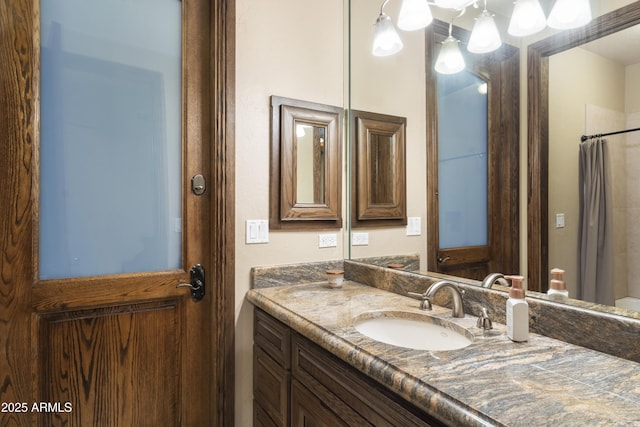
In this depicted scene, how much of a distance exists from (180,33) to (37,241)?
3.61 feet

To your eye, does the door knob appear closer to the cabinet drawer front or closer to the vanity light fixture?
the cabinet drawer front

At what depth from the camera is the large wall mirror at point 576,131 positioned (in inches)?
36.7

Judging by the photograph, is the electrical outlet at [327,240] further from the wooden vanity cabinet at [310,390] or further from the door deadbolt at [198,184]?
the door deadbolt at [198,184]

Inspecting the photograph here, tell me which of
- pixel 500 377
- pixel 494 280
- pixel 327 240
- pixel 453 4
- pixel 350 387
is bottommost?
pixel 350 387

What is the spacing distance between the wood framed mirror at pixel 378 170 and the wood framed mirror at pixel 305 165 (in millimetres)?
101

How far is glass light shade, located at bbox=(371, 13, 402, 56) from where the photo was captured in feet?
5.99

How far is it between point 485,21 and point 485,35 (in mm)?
55

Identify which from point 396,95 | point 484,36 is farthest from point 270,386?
point 484,36

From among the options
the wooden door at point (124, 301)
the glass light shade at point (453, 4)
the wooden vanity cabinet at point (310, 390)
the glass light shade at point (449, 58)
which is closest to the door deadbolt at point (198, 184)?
the wooden door at point (124, 301)

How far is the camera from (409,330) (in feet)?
4.28

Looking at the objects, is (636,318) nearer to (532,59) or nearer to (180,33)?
(532,59)

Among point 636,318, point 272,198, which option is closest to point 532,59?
point 636,318

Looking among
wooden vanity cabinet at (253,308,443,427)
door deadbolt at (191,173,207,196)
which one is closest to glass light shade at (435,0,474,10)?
door deadbolt at (191,173,207,196)

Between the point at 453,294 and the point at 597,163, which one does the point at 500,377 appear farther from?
the point at 597,163
